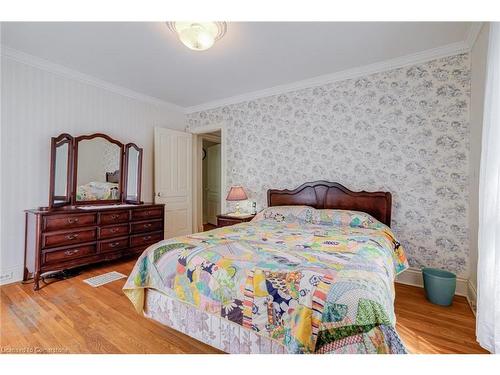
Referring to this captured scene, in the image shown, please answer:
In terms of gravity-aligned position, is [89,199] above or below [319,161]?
below

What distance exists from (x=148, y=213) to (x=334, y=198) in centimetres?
260

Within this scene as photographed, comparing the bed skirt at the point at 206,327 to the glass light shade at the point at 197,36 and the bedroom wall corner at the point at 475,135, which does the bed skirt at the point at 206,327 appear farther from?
the bedroom wall corner at the point at 475,135

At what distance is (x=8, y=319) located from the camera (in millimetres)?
1901

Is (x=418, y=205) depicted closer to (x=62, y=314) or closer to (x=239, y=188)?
(x=239, y=188)

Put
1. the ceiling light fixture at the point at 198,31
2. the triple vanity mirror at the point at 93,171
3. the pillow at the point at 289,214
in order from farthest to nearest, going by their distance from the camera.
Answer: the triple vanity mirror at the point at 93,171, the pillow at the point at 289,214, the ceiling light fixture at the point at 198,31

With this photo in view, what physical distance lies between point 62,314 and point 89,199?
1.60 metres

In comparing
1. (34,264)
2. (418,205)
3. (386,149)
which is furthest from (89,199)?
(418,205)

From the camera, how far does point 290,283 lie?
1.21 metres

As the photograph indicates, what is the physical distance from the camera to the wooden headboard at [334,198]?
2.70 meters

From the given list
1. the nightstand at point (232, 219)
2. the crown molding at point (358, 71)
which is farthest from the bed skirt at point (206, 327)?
the crown molding at point (358, 71)

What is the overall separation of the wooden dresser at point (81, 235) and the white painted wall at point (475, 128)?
12.3 feet

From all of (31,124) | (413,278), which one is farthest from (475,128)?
(31,124)

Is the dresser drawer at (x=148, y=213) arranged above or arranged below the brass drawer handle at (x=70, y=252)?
above

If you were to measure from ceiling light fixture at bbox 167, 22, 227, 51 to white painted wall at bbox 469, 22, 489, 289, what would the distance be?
87.5 inches
